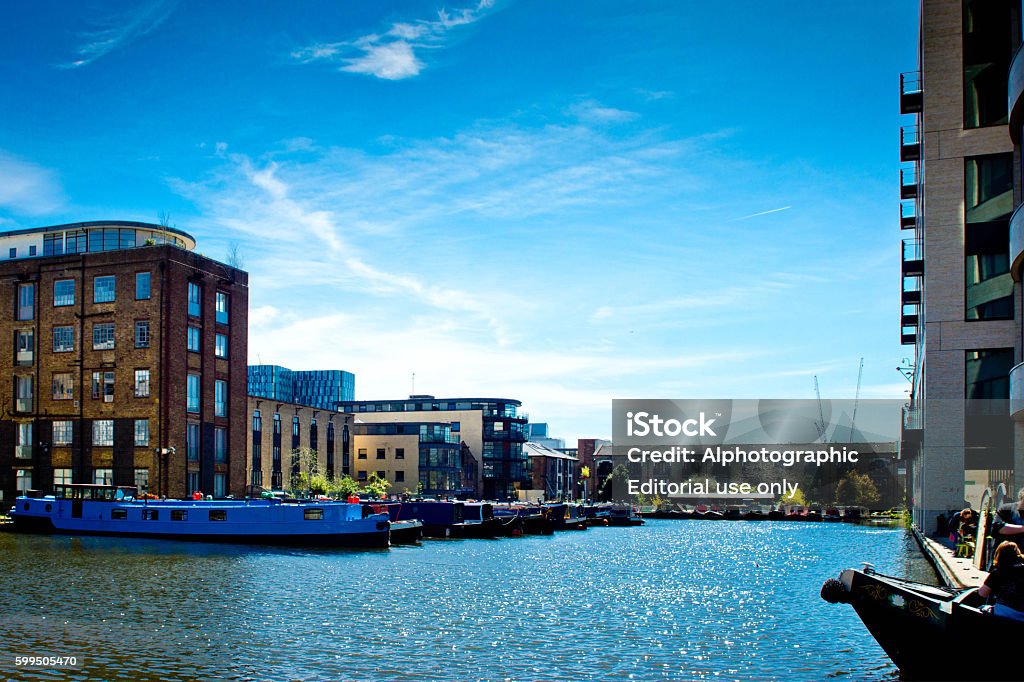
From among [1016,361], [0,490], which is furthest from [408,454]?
[1016,361]

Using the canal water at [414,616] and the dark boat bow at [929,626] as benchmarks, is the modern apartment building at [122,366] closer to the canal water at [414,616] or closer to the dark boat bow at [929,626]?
the canal water at [414,616]

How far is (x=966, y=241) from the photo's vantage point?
5012cm

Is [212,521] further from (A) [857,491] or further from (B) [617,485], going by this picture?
(B) [617,485]

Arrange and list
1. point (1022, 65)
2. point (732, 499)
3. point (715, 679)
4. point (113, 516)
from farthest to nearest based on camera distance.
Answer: point (732, 499)
point (113, 516)
point (1022, 65)
point (715, 679)

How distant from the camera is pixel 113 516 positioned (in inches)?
2346

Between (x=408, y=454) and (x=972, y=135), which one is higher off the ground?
(x=972, y=135)

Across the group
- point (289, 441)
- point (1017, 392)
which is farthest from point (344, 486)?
point (1017, 392)

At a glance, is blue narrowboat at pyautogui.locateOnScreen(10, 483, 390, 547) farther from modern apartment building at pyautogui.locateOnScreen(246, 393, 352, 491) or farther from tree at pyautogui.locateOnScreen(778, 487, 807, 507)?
tree at pyautogui.locateOnScreen(778, 487, 807, 507)

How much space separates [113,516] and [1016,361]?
1955 inches

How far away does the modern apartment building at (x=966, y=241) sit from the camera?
4900cm

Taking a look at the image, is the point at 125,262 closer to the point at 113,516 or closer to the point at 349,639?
the point at 113,516

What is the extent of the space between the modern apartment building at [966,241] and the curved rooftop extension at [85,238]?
53.9 m

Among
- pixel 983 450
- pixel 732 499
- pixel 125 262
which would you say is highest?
pixel 125 262

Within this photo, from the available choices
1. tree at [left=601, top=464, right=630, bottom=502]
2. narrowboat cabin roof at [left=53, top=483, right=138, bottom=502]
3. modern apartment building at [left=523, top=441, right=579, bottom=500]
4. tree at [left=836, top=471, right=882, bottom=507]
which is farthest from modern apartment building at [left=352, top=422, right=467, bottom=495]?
narrowboat cabin roof at [left=53, top=483, right=138, bottom=502]
